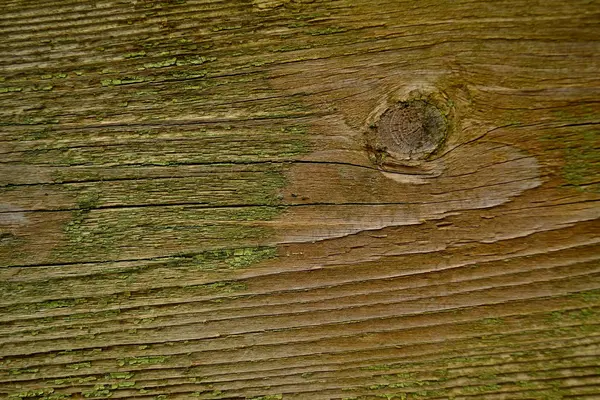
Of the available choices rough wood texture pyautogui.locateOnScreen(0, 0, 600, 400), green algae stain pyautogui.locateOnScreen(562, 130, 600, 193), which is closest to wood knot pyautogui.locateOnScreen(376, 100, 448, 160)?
rough wood texture pyautogui.locateOnScreen(0, 0, 600, 400)

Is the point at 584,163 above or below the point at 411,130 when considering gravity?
below

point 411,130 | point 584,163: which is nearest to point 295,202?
point 411,130

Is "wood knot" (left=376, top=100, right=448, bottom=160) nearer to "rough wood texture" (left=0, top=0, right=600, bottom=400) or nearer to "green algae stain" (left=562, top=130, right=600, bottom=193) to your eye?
"rough wood texture" (left=0, top=0, right=600, bottom=400)

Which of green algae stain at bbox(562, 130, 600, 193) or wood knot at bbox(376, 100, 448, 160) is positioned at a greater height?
wood knot at bbox(376, 100, 448, 160)

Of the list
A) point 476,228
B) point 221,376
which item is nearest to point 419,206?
point 476,228

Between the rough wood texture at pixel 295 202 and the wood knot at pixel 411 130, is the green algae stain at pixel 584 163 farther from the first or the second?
the wood knot at pixel 411 130

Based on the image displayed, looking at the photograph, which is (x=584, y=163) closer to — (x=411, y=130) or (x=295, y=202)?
(x=411, y=130)

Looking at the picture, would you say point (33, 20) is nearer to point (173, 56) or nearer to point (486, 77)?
point (173, 56)
